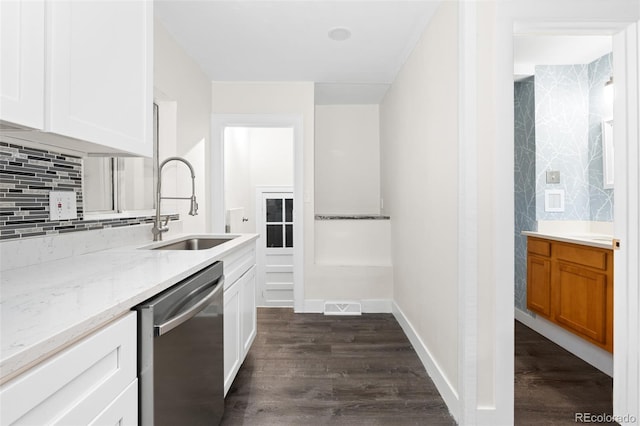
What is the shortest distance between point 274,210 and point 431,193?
306 cm

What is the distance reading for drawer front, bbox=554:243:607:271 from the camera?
2.23 metres

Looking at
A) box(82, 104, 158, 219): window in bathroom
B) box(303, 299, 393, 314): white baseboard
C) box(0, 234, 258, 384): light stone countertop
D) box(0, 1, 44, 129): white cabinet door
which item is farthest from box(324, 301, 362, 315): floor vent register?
box(0, 1, 44, 129): white cabinet door

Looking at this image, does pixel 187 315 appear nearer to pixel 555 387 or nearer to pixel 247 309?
pixel 247 309

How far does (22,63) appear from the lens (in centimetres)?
87

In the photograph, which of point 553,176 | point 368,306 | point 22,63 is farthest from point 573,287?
point 22,63

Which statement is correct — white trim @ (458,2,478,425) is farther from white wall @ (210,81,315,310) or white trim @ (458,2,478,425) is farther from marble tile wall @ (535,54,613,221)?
white wall @ (210,81,315,310)

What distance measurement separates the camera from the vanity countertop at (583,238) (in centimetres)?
224

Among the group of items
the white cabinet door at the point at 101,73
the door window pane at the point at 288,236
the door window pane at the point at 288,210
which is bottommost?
the door window pane at the point at 288,236

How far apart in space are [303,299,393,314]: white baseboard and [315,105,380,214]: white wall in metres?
1.25

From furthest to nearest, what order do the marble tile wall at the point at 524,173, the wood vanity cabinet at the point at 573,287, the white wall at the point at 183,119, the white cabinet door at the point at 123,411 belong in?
1. the marble tile wall at the point at 524,173
2. the white wall at the point at 183,119
3. the wood vanity cabinet at the point at 573,287
4. the white cabinet door at the point at 123,411

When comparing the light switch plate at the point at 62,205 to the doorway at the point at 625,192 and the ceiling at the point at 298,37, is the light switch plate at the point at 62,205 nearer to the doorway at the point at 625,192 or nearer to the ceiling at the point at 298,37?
the ceiling at the point at 298,37

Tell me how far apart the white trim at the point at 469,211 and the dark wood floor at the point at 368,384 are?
10.4 inches

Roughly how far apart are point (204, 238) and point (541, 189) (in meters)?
2.87

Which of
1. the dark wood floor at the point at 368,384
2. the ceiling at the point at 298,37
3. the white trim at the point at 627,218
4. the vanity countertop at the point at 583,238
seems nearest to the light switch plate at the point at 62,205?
the dark wood floor at the point at 368,384
